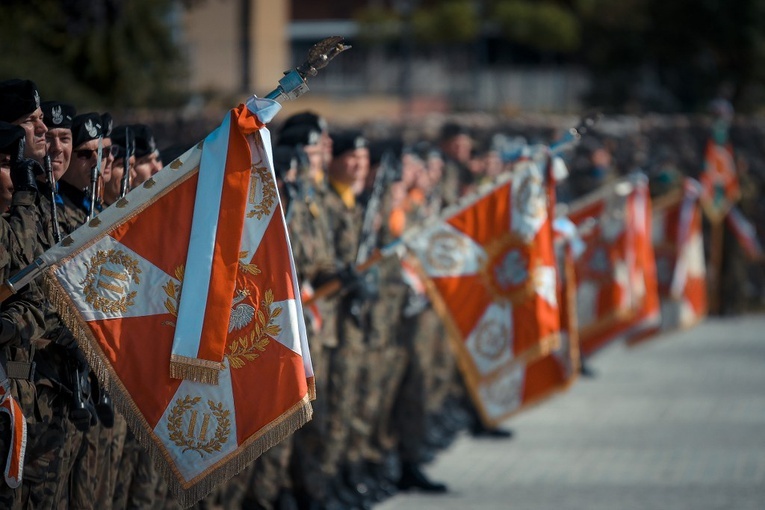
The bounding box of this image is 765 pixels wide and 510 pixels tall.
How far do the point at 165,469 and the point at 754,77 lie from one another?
86.4 ft

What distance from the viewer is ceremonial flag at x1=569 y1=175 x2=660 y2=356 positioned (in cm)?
1284

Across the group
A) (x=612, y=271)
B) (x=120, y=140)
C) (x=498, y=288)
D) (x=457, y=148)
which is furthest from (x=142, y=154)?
(x=612, y=271)

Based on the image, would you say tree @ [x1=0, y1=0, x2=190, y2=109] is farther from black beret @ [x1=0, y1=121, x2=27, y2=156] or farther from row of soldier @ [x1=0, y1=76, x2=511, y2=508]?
black beret @ [x1=0, y1=121, x2=27, y2=156]

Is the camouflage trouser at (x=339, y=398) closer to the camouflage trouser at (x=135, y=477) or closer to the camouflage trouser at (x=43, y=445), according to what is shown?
the camouflage trouser at (x=135, y=477)

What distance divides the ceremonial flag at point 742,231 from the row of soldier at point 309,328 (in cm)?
735

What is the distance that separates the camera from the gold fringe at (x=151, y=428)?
525 centimetres

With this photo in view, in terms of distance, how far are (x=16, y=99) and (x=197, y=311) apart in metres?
0.95

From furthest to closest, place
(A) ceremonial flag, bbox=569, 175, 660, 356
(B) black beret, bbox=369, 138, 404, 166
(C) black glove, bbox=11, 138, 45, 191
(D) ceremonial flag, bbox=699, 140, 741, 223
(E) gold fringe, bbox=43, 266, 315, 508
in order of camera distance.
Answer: (D) ceremonial flag, bbox=699, 140, 741, 223 < (A) ceremonial flag, bbox=569, 175, 660, 356 < (B) black beret, bbox=369, 138, 404, 166 < (E) gold fringe, bbox=43, 266, 315, 508 < (C) black glove, bbox=11, 138, 45, 191

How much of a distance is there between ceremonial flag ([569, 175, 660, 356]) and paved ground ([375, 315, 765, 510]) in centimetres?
56

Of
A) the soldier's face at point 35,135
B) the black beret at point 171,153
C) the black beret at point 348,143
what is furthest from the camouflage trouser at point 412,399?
the soldier's face at point 35,135

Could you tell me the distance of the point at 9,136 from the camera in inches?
203

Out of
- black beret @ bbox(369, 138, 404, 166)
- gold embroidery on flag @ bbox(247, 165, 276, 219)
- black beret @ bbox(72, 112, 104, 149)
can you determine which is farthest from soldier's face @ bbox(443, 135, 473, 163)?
gold embroidery on flag @ bbox(247, 165, 276, 219)

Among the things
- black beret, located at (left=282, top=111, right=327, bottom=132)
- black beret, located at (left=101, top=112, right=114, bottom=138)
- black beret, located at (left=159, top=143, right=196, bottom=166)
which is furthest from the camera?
black beret, located at (left=282, top=111, right=327, bottom=132)

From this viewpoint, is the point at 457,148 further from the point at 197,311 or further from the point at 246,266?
the point at 197,311
